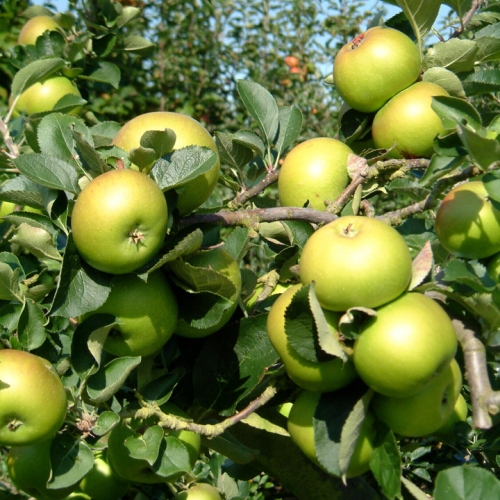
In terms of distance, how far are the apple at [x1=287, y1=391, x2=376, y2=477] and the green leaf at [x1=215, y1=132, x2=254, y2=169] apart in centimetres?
51

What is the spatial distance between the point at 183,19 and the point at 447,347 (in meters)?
3.41

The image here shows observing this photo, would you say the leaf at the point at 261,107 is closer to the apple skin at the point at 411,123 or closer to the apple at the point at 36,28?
the apple skin at the point at 411,123

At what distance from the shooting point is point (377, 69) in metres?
1.07

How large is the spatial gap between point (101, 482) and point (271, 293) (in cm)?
46

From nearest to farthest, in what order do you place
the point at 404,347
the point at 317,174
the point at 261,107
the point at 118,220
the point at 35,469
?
1. the point at 404,347
2. the point at 118,220
3. the point at 35,469
4. the point at 317,174
5. the point at 261,107

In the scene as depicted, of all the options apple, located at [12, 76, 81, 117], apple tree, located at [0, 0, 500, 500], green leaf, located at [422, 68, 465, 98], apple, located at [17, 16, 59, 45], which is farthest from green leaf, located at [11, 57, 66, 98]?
green leaf, located at [422, 68, 465, 98]

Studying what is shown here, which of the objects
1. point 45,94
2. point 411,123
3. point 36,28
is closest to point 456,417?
point 411,123

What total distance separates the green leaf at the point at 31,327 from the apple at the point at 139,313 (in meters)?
0.08

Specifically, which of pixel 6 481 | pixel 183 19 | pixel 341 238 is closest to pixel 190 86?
pixel 183 19

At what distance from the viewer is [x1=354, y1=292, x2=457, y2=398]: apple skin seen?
2.23 feet

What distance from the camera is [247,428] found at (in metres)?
1.09

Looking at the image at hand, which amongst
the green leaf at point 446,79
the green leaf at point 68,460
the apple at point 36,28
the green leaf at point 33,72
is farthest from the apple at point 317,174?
the apple at point 36,28

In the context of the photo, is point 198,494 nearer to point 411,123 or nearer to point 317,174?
point 317,174

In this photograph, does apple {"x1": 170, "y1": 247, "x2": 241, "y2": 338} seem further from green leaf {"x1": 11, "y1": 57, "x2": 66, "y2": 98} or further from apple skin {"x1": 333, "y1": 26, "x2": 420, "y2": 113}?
green leaf {"x1": 11, "y1": 57, "x2": 66, "y2": 98}
